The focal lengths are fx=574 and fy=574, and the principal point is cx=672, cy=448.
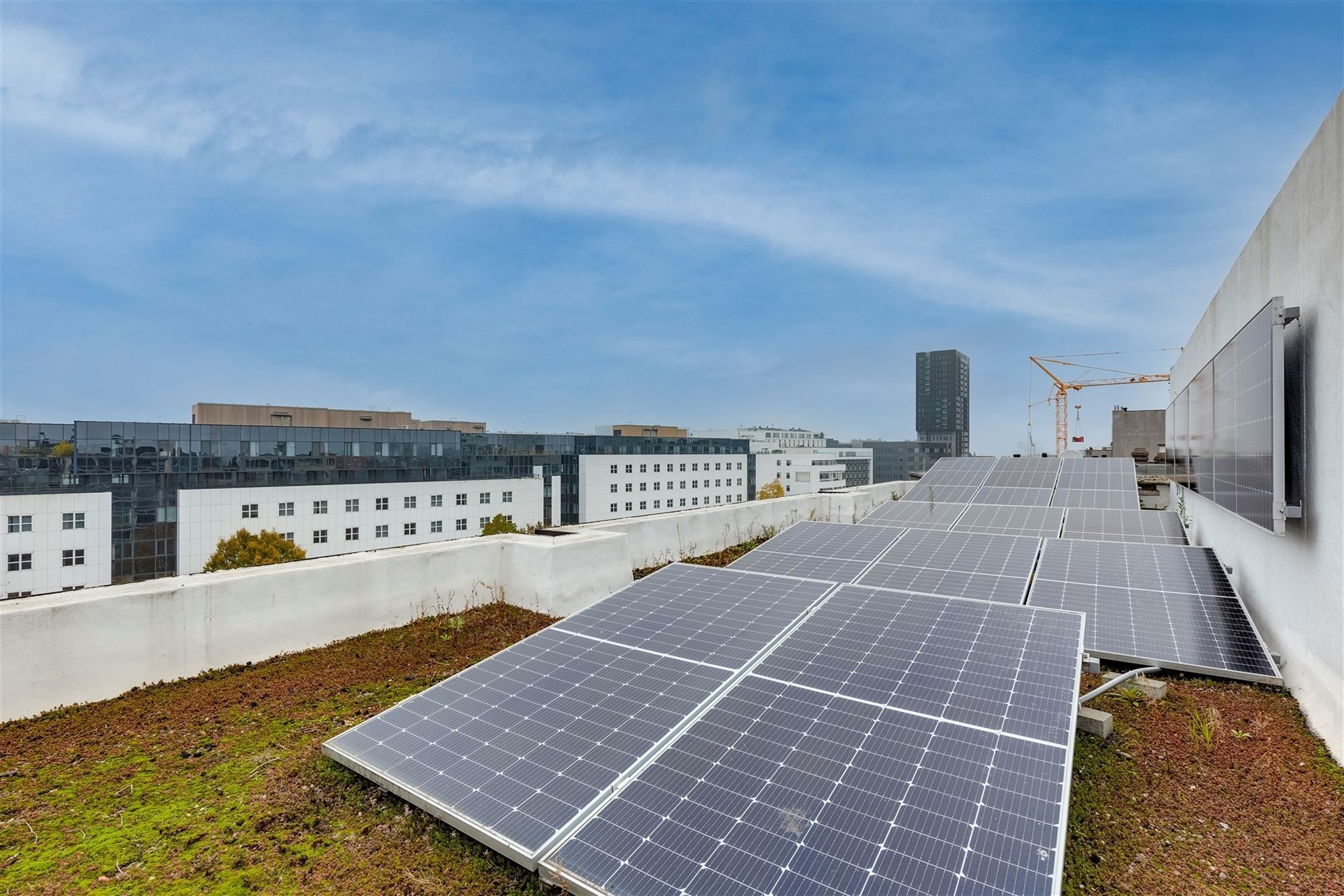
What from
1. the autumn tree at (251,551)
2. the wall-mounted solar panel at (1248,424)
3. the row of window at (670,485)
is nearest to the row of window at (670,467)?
the row of window at (670,485)

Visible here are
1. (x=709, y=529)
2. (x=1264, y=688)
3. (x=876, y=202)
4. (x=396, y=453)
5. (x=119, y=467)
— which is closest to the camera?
(x=1264, y=688)

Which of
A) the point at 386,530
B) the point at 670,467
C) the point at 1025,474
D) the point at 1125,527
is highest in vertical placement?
the point at 1025,474

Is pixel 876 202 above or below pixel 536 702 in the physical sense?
above

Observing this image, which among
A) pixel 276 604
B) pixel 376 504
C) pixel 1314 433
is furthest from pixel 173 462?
pixel 1314 433

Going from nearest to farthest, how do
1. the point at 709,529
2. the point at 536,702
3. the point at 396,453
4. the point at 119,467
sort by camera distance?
the point at 536,702 → the point at 709,529 → the point at 119,467 → the point at 396,453

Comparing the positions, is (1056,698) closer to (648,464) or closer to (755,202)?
(755,202)

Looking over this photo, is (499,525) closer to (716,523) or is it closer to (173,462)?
(173,462)

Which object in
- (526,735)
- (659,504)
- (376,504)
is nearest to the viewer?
(526,735)

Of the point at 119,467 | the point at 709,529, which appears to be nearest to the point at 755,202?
the point at 709,529

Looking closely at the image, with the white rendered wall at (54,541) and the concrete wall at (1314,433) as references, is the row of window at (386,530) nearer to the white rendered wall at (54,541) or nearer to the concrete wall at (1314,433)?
the white rendered wall at (54,541)
